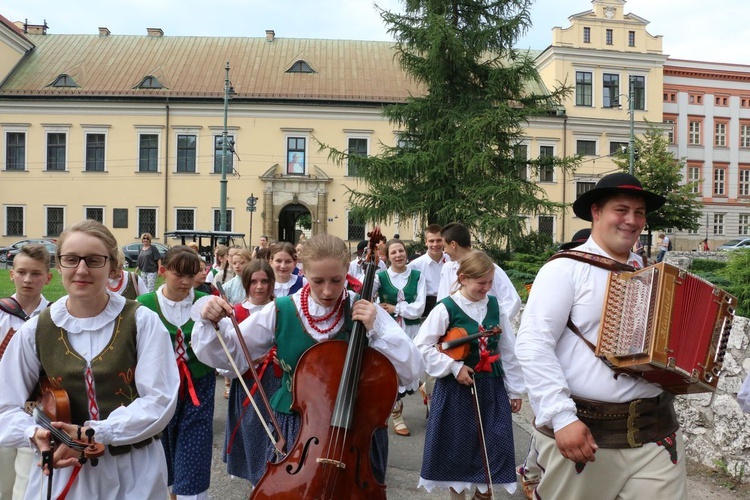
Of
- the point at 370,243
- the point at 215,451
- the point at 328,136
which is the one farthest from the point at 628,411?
the point at 328,136

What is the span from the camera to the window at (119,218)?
38.3m

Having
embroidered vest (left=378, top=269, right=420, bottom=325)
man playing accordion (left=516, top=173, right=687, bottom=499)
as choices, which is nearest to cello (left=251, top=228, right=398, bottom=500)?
man playing accordion (left=516, top=173, right=687, bottom=499)

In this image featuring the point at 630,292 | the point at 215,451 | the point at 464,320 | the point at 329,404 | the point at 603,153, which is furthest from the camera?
the point at 603,153

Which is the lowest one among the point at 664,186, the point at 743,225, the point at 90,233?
the point at 90,233

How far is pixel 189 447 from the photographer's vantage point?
4125mm

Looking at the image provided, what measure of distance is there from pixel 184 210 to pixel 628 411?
3838cm

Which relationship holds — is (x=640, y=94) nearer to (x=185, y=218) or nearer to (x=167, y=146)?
(x=185, y=218)

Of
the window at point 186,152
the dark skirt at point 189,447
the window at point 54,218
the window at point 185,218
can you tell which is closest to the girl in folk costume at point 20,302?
the dark skirt at point 189,447

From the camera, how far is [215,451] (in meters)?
6.02

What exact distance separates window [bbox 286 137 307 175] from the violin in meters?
34.9

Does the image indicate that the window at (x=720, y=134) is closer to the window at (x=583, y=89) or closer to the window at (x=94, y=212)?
the window at (x=583, y=89)

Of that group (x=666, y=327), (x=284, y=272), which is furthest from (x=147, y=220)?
(x=666, y=327)

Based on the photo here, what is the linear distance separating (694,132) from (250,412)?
57.5m

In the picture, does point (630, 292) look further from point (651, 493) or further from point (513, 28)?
point (513, 28)
